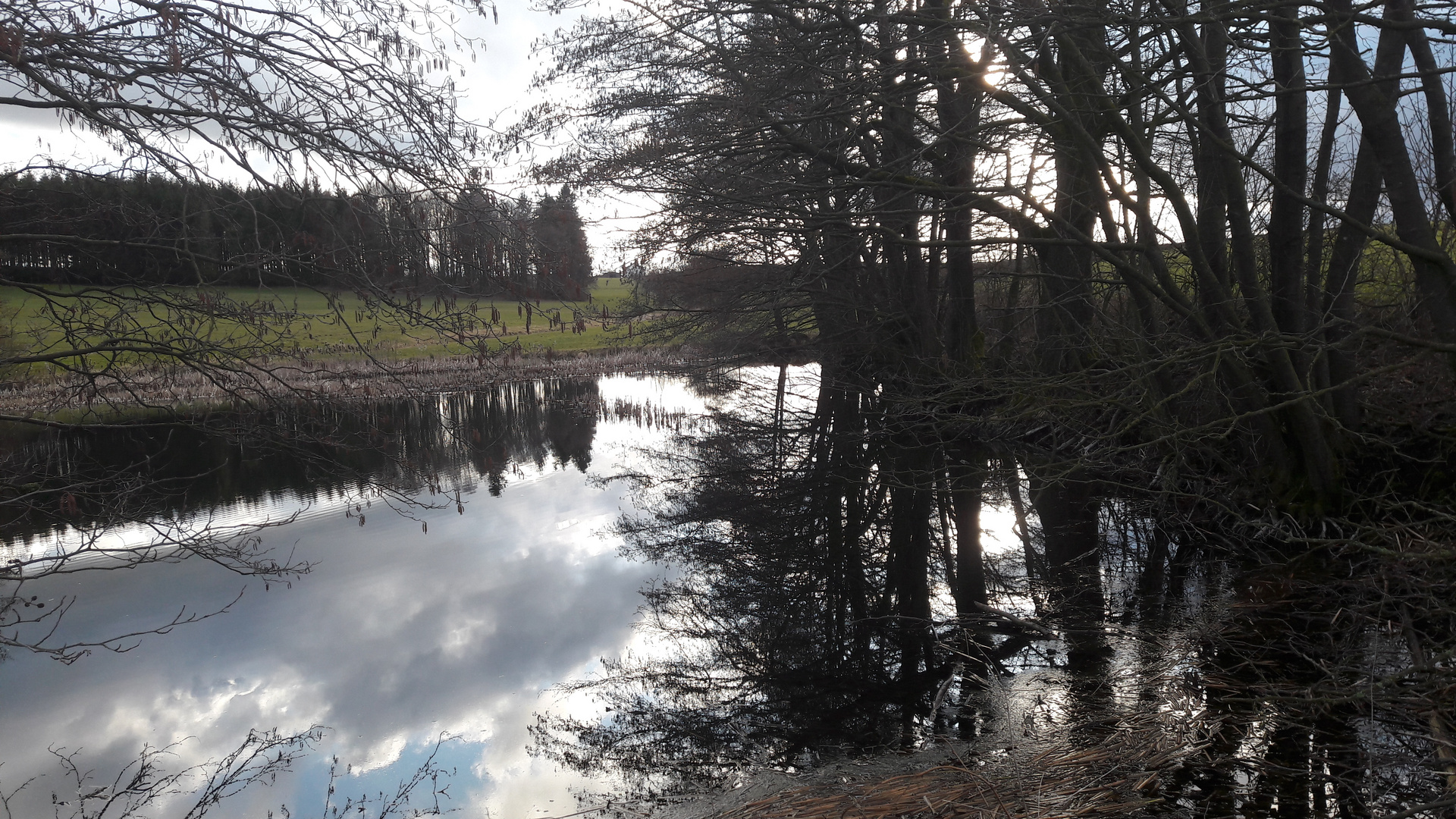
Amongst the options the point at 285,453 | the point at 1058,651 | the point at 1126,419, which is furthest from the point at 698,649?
the point at 1126,419

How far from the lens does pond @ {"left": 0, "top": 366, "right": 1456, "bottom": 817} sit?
4152 millimetres

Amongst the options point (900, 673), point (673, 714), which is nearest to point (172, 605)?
point (673, 714)

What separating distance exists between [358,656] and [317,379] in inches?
93.1

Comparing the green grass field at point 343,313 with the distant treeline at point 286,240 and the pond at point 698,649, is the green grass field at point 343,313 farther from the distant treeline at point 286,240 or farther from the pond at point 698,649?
the pond at point 698,649

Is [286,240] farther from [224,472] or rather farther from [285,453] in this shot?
[224,472]

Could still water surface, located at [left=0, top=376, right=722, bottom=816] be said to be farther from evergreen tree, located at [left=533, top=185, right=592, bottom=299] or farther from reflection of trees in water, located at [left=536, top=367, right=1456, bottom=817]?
evergreen tree, located at [left=533, top=185, right=592, bottom=299]

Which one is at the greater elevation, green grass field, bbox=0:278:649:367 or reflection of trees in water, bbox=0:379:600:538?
green grass field, bbox=0:278:649:367

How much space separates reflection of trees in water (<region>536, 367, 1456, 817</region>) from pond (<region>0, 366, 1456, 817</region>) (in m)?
0.03

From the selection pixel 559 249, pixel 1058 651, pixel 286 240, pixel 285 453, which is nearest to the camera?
pixel 286 240

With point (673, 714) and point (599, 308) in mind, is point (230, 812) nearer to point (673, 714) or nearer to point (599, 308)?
point (673, 714)

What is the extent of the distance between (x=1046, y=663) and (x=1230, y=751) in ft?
4.84

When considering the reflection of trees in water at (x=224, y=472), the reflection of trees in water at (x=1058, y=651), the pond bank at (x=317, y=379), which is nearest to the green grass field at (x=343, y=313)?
the pond bank at (x=317, y=379)

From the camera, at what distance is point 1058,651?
558cm

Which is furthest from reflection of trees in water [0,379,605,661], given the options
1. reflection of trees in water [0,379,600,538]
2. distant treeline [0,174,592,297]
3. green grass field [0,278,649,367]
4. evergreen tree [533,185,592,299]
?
evergreen tree [533,185,592,299]
